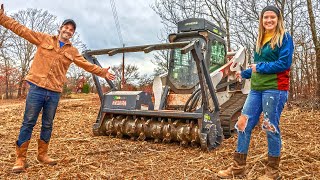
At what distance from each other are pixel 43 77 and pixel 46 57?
0.87 feet

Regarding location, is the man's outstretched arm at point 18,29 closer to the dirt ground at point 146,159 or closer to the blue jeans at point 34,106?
the blue jeans at point 34,106

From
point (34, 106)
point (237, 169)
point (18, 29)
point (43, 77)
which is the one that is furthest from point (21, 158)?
point (237, 169)

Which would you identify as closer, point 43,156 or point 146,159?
point 43,156

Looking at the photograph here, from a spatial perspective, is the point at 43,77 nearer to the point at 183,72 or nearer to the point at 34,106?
the point at 34,106

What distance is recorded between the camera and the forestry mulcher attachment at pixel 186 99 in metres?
4.99

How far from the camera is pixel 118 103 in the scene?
5973mm

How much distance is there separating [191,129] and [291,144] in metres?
1.52

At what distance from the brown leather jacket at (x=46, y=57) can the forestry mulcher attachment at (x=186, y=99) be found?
3.97 feet

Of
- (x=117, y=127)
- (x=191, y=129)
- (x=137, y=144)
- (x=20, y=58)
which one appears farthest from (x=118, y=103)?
(x=20, y=58)

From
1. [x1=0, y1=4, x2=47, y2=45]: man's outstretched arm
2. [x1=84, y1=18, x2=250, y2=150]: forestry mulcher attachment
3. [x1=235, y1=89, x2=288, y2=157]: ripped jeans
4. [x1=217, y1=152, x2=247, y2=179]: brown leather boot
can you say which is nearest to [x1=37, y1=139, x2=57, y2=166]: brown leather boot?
[x1=0, y1=4, x2=47, y2=45]: man's outstretched arm

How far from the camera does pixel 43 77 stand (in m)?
3.91

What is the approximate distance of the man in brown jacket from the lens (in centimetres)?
386

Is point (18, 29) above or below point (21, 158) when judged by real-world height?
above

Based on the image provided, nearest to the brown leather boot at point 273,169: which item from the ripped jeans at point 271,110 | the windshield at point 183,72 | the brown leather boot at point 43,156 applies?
the ripped jeans at point 271,110
